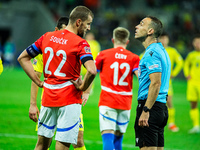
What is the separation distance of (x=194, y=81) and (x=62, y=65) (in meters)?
6.90

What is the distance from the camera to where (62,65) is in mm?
4434

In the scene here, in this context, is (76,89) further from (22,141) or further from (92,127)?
(92,127)

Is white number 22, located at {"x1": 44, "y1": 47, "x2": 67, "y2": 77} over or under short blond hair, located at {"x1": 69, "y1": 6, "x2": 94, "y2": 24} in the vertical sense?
under

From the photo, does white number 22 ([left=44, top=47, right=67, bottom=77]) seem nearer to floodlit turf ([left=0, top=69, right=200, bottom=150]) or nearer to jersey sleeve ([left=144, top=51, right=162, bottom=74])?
jersey sleeve ([left=144, top=51, right=162, bottom=74])

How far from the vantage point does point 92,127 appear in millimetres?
10133

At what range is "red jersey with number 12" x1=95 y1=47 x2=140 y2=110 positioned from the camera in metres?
6.29

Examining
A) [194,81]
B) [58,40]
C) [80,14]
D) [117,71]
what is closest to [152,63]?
[80,14]

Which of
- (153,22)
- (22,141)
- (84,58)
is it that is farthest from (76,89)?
(22,141)

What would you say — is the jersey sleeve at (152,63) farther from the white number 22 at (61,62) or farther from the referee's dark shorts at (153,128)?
the white number 22 at (61,62)

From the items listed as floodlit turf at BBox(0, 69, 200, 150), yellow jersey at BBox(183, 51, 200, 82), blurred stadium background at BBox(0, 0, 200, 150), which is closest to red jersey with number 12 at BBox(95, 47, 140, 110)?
floodlit turf at BBox(0, 69, 200, 150)

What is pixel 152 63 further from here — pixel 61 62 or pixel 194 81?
pixel 194 81

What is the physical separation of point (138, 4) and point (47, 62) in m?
33.6

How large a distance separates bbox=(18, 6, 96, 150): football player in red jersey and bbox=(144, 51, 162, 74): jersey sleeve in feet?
2.53

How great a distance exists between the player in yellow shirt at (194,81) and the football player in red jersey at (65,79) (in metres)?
6.38
